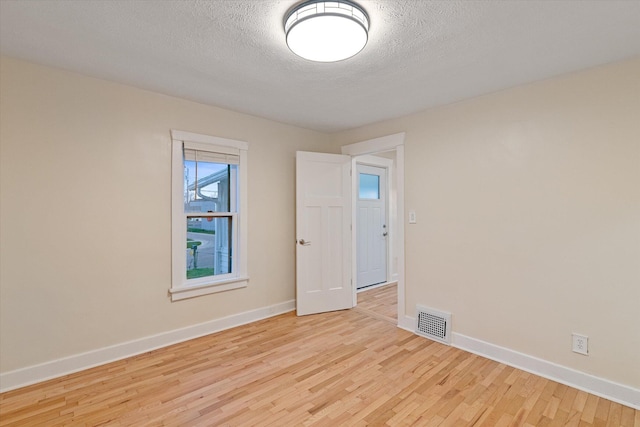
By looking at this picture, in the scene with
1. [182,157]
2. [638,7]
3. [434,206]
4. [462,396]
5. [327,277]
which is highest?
[638,7]

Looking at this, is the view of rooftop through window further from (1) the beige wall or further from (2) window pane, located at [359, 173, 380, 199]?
(2) window pane, located at [359, 173, 380, 199]

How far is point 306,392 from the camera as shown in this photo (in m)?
2.16

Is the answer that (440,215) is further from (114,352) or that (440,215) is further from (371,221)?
(114,352)

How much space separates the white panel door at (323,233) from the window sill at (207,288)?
721 millimetres

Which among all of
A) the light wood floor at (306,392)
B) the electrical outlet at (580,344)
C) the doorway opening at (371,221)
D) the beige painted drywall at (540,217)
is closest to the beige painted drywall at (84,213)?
the light wood floor at (306,392)

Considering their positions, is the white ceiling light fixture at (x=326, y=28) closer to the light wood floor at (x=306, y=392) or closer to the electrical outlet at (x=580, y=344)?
the light wood floor at (x=306, y=392)

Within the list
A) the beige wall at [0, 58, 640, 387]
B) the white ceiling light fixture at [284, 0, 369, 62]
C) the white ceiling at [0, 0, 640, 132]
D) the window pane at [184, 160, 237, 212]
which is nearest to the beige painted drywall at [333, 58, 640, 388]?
the beige wall at [0, 58, 640, 387]

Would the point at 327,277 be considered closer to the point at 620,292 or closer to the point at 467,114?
the point at 467,114

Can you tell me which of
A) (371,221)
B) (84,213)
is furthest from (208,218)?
(371,221)

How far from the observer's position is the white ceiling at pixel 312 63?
1614 millimetres

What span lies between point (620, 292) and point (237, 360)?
9.76 ft

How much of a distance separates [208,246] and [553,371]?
3.36m

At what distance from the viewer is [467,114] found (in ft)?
9.46

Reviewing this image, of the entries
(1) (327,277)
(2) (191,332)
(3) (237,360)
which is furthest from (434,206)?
(2) (191,332)
